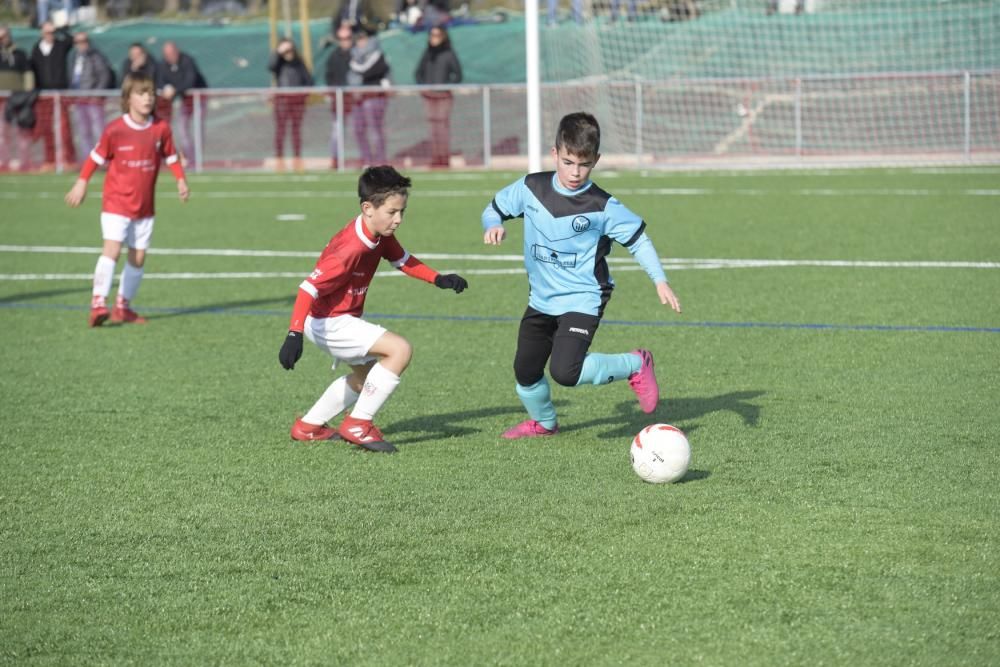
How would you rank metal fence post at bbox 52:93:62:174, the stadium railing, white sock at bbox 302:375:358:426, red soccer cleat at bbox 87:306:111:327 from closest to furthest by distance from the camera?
1. white sock at bbox 302:375:358:426
2. red soccer cleat at bbox 87:306:111:327
3. the stadium railing
4. metal fence post at bbox 52:93:62:174

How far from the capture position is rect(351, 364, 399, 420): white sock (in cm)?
622

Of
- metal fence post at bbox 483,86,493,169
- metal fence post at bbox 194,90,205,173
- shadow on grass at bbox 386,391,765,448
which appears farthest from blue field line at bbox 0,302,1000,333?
metal fence post at bbox 194,90,205,173

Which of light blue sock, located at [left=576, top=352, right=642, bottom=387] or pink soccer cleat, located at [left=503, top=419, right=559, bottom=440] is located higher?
light blue sock, located at [left=576, top=352, right=642, bottom=387]

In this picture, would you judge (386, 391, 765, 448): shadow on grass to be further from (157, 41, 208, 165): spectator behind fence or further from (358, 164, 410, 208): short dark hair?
(157, 41, 208, 165): spectator behind fence

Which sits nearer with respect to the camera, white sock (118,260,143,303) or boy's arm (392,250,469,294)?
boy's arm (392,250,469,294)

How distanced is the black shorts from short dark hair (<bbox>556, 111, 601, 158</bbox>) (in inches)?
28.7

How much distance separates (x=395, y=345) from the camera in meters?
6.21

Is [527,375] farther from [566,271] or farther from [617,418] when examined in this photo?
[617,418]

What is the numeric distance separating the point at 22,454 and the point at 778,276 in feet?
21.4

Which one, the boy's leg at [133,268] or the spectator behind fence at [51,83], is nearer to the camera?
the boy's leg at [133,268]

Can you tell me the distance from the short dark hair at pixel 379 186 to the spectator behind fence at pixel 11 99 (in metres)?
20.0

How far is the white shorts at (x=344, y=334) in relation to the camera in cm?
622

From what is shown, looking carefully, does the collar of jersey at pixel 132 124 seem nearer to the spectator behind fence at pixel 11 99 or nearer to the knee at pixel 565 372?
the knee at pixel 565 372

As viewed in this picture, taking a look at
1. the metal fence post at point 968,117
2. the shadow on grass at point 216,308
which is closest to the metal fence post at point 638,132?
the metal fence post at point 968,117
